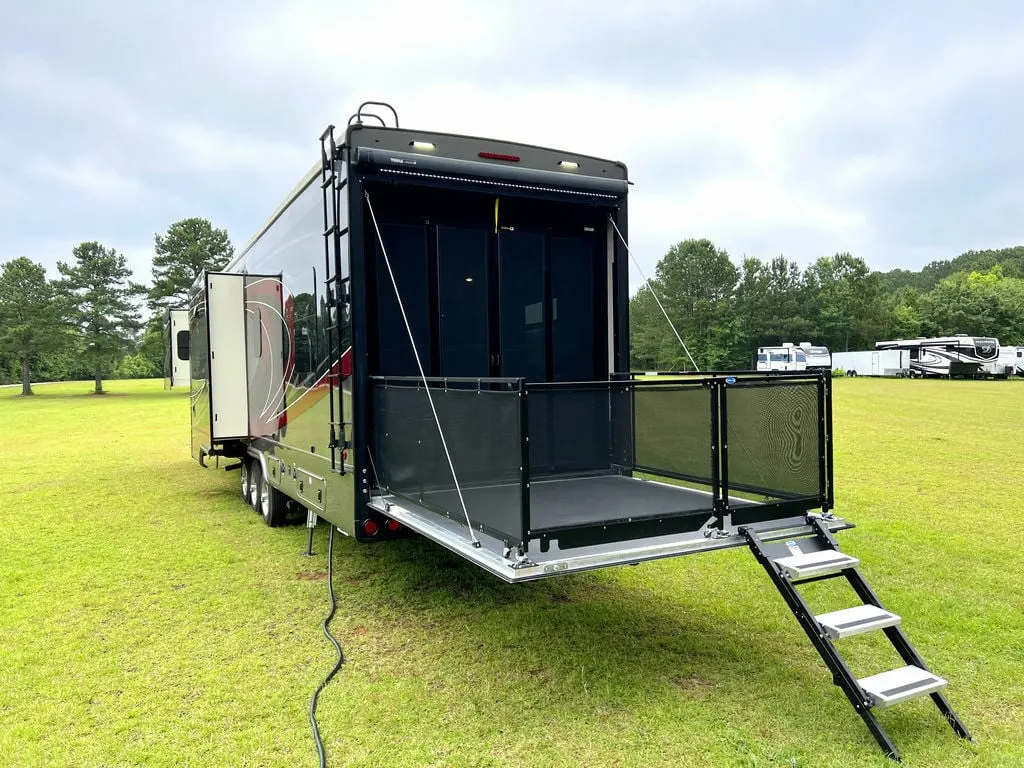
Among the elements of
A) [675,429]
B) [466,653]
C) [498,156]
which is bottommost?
[466,653]

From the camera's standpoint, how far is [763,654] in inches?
162

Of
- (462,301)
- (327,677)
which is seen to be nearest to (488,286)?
(462,301)

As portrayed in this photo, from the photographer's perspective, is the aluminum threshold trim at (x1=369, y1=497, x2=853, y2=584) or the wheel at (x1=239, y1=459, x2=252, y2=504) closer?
the aluminum threshold trim at (x1=369, y1=497, x2=853, y2=584)

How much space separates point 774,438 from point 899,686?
130 cm

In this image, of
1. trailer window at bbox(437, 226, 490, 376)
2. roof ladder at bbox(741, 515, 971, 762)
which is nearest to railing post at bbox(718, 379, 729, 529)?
→ roof ladder at bbox(741, 515, 971, 762)

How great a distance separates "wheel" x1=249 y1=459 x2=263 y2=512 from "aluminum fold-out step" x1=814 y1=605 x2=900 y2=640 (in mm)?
6123

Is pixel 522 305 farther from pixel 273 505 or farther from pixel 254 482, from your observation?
pixel 254 482

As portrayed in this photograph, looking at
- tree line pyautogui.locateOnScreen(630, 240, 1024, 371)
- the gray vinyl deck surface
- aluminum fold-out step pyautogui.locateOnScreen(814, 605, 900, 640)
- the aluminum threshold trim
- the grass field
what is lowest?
the grass field

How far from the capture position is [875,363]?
155 ft

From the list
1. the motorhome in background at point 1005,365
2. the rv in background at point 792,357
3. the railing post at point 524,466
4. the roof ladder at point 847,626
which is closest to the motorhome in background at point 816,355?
the rv in background at point 792,357

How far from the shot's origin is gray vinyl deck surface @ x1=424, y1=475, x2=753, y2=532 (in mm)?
3514

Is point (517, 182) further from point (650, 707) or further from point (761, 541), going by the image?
Answer: point (650, 707)

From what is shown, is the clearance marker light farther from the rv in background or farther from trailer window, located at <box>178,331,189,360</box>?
the rv in background

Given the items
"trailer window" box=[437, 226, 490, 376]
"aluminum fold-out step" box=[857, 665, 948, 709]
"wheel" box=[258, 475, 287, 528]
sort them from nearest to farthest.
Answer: "aluminum fold-out step" box=[857, 665, 948, 709]
"trailer window" box=[437, 226, 490, 376]
"wheel" box=[258, 475, 287, 528]
